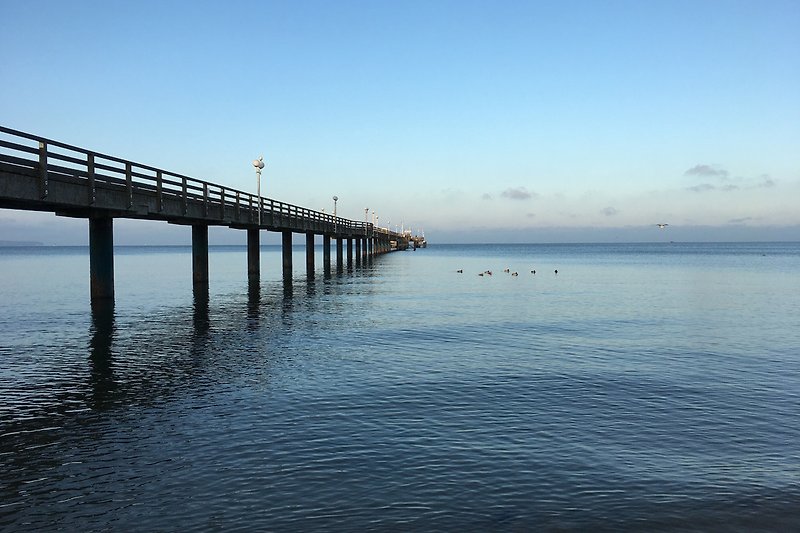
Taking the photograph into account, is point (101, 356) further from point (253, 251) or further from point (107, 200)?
point (253, 251)

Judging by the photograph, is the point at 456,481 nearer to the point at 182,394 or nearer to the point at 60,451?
the point at 60,451

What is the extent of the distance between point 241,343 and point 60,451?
1014cm

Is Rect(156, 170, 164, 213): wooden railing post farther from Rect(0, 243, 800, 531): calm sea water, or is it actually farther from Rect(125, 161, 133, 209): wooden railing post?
Rect(0, 243, 800, 531): calm sea water

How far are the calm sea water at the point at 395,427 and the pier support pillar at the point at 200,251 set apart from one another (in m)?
14.4

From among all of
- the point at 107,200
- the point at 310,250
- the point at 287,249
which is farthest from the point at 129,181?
the point at 310,250

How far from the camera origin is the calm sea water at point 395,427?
24.2 feet

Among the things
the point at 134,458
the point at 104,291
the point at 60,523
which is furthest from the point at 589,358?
the point at 104,291

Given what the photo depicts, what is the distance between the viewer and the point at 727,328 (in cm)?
2400

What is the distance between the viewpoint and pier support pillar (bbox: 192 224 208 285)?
123 ft

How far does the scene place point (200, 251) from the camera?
38156mm

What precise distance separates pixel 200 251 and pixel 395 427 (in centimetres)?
3032

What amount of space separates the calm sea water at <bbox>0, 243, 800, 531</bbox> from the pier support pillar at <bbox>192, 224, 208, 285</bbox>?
14353 millimetres

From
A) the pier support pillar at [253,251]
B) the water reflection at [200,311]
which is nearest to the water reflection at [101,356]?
the water reflection at [200,311]

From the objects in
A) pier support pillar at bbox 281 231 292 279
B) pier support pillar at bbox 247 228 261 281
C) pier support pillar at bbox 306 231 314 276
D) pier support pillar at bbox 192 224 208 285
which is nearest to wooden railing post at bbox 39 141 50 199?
pier support pillar at bbox 192 224 208 285
